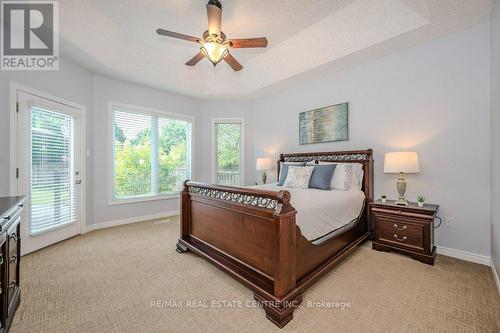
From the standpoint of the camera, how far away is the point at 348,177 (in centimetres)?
322

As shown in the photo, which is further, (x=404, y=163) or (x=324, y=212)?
(x=404, y=163)

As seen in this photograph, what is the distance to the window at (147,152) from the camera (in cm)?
426

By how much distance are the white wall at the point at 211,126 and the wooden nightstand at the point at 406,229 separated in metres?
3.22

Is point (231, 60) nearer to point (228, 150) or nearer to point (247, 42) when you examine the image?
point (247, 42)

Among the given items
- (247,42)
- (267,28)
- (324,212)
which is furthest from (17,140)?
(324,212)

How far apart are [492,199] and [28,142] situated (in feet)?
18.7

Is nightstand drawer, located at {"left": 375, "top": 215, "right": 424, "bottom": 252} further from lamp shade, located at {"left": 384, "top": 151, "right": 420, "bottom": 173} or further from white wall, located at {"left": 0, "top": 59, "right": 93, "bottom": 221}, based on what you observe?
white wall, located at {"left": 0, "top": 59, "right": 93, "bottom": 221}

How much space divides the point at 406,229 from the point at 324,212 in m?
1.26

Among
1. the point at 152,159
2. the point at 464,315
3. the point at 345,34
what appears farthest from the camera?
the point at 152,159

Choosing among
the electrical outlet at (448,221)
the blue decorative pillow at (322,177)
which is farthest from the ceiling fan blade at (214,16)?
the electrical outlet at (448,221)

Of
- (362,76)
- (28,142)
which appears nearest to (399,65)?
(362,76)

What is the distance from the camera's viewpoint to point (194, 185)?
2717mm

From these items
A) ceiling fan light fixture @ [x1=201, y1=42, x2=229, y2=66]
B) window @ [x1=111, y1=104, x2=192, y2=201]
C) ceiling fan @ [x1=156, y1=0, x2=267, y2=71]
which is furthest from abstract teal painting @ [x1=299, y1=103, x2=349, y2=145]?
window @ [x1=111, y1=104, x2=192, y2=201]

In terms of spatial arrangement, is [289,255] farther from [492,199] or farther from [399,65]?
[399,65]
